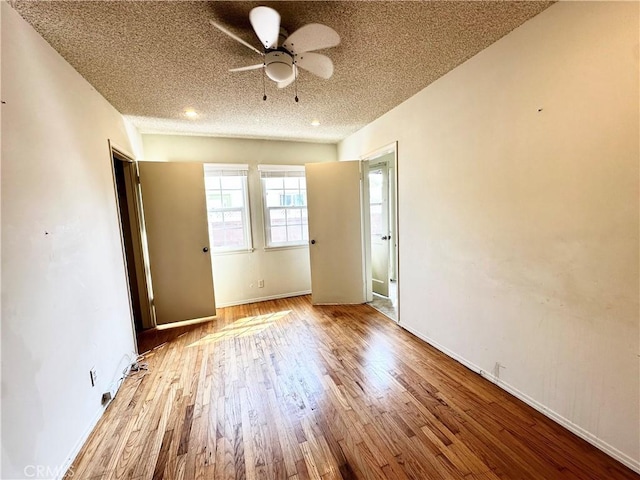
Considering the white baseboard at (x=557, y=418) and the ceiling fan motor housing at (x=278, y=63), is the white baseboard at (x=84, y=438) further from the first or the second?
the white baseboard at (x=557, y=418)

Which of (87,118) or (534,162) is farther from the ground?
(87,118)

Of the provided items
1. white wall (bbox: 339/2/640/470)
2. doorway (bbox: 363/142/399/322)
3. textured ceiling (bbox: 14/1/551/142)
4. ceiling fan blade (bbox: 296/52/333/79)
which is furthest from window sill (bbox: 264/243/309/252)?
ceiling fan blade (bbox: 296/52/333/79)

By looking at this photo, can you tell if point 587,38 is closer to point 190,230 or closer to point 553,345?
point 553,345

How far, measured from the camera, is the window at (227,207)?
3.76m

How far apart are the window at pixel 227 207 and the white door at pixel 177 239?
0.45 metres

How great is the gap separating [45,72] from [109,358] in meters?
1.98

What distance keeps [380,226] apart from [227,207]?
7.73ft

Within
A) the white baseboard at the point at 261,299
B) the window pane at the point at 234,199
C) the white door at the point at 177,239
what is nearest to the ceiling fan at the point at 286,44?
the white door at the point at 177,239

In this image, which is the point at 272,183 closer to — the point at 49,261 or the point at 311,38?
the point at 311,38

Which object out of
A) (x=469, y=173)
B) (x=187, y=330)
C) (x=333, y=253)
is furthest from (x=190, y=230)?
(x=469, y=173)

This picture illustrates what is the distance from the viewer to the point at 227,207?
3852mm

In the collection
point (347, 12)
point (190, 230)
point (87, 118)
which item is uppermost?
point (347, 12)

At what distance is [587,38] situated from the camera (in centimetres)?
135

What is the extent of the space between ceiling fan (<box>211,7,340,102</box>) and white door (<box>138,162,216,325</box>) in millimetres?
2054
